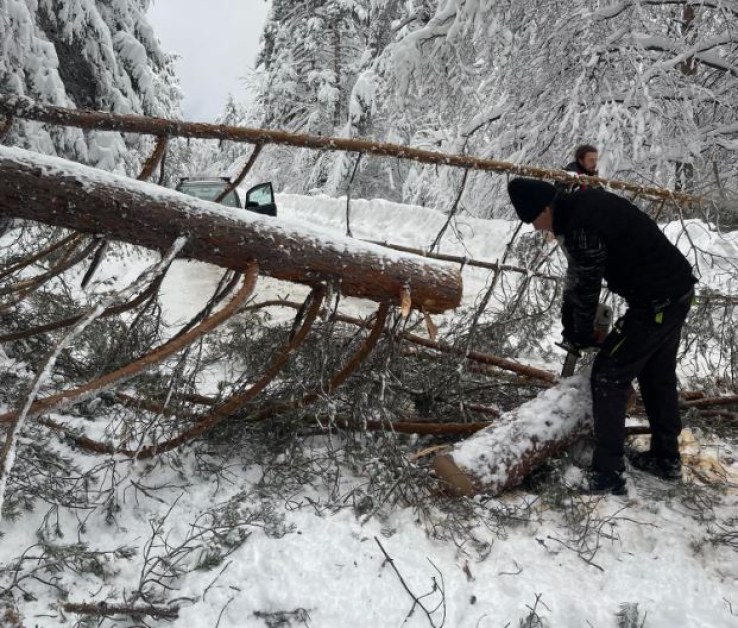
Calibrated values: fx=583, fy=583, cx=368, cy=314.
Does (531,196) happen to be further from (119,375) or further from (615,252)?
(119,375)

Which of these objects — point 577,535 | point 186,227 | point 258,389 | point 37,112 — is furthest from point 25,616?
point 37,112

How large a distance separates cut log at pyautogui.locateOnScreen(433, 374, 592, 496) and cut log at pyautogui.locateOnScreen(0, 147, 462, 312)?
0.80m

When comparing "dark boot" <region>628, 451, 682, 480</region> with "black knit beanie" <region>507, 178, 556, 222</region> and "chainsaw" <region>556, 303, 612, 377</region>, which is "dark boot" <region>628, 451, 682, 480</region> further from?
"black knit beanie" <region>507, 178, 556, 222</region>

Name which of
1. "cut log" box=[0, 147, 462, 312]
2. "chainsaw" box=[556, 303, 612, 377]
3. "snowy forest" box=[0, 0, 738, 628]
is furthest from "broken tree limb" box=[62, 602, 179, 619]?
"chainsaw" box=[556, 303, 612, 377]

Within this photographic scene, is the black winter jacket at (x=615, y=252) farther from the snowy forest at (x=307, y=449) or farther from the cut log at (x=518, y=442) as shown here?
the snowy forest at (x=307, y=449)

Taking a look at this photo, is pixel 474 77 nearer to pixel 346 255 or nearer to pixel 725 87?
pixel 725 87

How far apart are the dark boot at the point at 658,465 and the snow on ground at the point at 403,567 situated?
0.67 feet

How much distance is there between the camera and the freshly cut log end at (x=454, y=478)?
9.65ft

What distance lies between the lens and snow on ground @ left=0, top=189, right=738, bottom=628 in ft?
7.36

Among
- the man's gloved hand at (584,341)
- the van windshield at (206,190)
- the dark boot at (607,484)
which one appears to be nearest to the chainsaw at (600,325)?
the man's gloved hand at (584,341)

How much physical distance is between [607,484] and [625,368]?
24.9 inches

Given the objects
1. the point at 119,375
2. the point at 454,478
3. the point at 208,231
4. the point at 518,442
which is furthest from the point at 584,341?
the point at 119,375

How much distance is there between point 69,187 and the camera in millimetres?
2420

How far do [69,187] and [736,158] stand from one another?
7088mm
